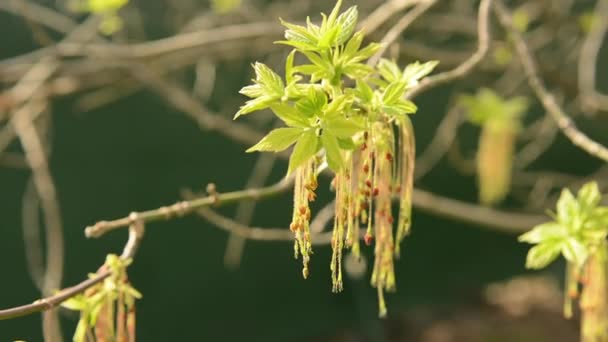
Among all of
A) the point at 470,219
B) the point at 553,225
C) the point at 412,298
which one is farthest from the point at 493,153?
the point at 412,298

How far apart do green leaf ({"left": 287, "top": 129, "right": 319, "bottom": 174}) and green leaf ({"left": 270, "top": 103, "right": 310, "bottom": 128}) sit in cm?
1

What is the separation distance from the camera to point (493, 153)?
2430 millimetres

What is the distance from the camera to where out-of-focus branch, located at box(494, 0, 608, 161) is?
113cm

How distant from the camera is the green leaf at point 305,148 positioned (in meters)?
0.77

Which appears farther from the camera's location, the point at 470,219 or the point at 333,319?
the point at 333,319

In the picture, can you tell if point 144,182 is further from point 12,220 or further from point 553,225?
point 553,225

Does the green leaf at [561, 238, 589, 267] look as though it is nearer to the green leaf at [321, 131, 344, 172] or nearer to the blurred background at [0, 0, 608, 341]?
the green leaf at [321, 131, 344, 172]

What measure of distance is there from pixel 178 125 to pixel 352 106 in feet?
9.45

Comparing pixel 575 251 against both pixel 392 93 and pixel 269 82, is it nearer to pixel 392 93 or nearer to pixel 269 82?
pixel 392 93

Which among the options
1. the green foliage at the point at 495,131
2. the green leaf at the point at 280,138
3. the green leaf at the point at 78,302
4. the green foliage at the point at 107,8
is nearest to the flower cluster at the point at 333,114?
the green leaf at the point at 280,138

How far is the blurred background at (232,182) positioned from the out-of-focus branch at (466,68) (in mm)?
703

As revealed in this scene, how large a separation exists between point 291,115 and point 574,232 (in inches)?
23.5

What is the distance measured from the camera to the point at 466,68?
1.21 m

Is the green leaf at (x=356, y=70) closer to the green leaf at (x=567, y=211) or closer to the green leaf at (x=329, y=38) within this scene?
the green leaf at (x=329, y=38)
